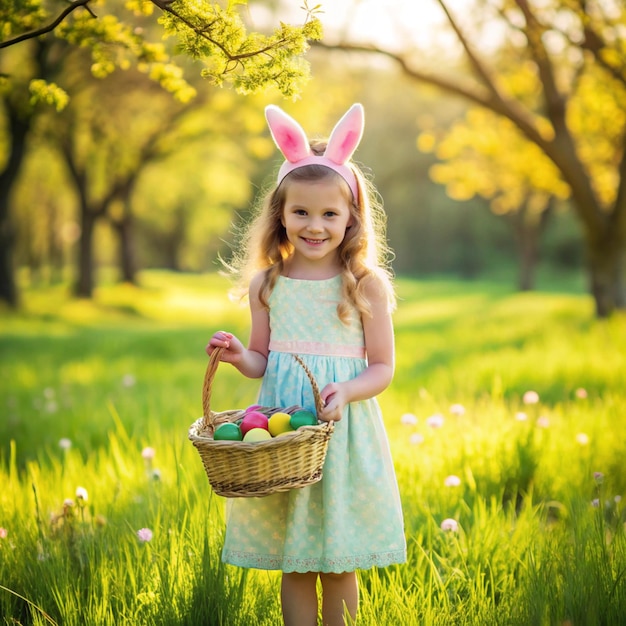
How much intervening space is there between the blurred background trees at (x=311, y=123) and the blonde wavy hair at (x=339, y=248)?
0.57ft

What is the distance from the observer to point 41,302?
19.3 metres

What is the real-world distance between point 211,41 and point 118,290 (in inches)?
867

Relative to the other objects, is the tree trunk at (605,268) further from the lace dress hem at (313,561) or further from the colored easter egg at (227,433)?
the colored easter egg at (227,433)

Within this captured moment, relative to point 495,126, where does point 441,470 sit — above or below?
below

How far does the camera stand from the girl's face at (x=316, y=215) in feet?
8.94

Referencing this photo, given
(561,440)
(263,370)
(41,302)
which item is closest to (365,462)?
(263,370)

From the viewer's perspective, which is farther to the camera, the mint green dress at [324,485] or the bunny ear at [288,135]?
the bunny ear at [288,135]

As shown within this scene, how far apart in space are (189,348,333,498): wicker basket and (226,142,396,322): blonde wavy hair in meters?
0.61

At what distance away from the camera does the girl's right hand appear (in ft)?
8.52

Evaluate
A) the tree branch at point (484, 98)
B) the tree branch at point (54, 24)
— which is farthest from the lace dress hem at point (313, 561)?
the tree branch at point (484, 98)

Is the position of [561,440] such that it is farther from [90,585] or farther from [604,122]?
[604,122]

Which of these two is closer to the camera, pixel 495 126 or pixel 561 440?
pixel 561 440

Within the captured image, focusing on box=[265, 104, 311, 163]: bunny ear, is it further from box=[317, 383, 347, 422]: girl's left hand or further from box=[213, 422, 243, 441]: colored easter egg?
box=[213, 422, 243, 441]: colored easter egg

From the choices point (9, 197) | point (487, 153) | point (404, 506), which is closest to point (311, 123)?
point (487, 153)
